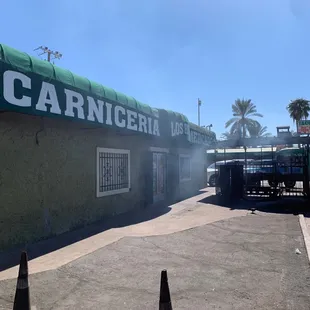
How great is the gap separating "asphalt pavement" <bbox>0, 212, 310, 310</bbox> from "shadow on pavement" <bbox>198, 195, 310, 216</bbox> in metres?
4.65

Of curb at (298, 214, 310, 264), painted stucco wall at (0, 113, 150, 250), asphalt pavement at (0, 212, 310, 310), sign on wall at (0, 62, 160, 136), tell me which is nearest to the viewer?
asphalt pavement at (0, 212, 310, 310)

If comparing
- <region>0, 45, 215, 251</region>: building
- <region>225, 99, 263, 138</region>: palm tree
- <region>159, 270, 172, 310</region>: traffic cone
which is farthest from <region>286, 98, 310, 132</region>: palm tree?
<region>159, 270, 172, 310</region>: traffic cone

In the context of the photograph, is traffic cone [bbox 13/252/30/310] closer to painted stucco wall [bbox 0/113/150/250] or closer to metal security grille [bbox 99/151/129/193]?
painted stucco wall [bbox 0/113/150/250]

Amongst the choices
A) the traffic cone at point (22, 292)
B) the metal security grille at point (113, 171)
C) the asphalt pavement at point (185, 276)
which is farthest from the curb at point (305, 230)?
the metal security grille at point (113, 171)

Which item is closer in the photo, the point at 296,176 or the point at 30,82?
the point at 30,82

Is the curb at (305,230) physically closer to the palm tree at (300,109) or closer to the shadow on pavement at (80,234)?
the shadow on pavement at (80,234)

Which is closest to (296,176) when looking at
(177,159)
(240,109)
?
(177,159)

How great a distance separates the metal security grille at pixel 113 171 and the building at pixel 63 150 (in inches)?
1.2

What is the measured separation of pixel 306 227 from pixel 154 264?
514cm

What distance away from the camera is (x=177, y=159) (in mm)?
15852

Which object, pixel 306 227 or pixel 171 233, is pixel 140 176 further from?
pixel 306 227

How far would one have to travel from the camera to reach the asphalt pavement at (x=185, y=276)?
4.08 meters

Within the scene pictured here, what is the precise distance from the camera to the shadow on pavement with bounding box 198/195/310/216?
1202 centimetres

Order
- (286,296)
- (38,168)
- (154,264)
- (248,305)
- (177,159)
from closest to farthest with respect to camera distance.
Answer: (248,305), (286,296), (154,264), (38,168), (177,159)
